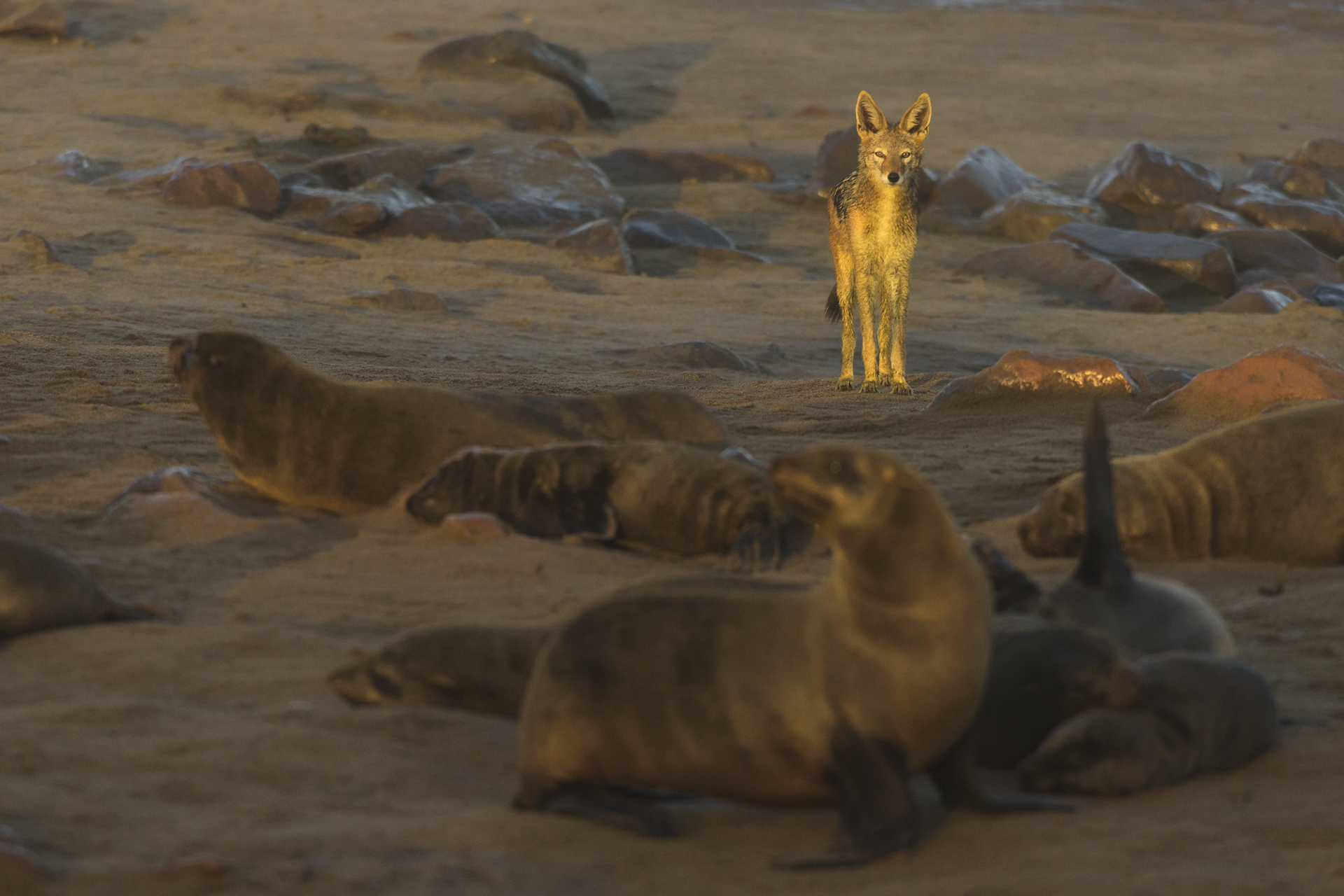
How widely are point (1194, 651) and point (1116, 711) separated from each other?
777 millimetres

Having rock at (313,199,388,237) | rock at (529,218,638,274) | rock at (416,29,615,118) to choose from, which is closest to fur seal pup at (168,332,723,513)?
rock at (529,218,638,274)

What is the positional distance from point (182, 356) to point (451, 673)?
2970mm

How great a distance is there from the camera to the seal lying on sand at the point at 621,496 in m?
5.30

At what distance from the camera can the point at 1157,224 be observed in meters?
16.9

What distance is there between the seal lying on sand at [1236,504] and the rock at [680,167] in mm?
12138

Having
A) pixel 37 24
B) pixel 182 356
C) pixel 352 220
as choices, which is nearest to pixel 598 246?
pixel 352 220

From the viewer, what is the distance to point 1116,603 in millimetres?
4059

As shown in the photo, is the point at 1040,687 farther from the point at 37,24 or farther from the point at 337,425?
the point at 37,24

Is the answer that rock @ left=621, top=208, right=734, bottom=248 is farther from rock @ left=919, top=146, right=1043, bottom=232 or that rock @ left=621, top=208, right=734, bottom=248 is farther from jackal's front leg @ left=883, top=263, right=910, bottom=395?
jackal's front leg @ left=883, top=263, right=910, bottom=395

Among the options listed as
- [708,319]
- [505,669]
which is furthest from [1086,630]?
[708,319]

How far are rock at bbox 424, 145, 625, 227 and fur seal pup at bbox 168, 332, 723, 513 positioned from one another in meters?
8.54

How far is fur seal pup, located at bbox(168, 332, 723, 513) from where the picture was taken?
5.88 m

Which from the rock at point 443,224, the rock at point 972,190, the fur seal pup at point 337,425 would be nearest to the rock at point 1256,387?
the fur seal pup at point 337,425

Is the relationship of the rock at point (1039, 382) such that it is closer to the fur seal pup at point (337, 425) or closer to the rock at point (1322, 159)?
the fur seal pup at point (337, 425)
